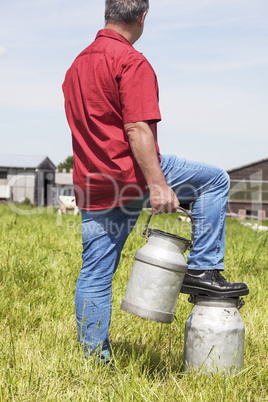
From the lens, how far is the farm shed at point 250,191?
118 feet

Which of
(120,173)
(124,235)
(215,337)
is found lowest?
(215,337)

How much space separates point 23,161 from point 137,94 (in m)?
40.8

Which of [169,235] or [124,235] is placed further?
[124,235]

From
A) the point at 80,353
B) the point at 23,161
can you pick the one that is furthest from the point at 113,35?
the point at 23,161

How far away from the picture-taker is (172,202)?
2.51 m

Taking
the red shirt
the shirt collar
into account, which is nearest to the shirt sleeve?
the red shirt

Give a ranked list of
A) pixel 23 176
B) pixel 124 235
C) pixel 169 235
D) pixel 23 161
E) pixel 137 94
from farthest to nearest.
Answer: pixel 23 161, pixel 23 176, pixel 124 235, pixel 169 235, pixel 137 94

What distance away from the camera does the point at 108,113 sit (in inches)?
102

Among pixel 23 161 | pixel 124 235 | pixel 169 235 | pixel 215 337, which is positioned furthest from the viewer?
pixel 23 161

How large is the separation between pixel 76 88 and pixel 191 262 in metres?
1.25

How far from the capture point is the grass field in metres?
2.33

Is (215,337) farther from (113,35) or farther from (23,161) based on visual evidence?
(23,161)

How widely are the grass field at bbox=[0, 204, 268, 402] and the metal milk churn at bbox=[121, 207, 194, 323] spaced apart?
25 cm

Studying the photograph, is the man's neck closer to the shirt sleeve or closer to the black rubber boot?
the shirt sleeve
